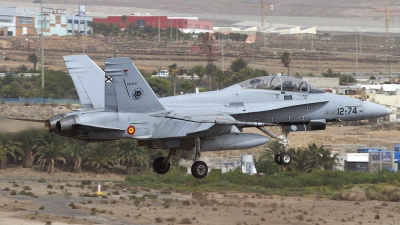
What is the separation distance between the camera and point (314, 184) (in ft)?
246

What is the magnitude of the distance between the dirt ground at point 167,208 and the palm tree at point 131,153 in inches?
237

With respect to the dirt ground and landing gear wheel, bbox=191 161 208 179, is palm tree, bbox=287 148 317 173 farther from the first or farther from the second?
landing gear wheel, bbox=191 161 208 179

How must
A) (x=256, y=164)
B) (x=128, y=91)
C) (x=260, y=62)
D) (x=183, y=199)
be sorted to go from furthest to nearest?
(x=260, y=62), (x=256, y=164), (x=183, y=199), (x=128, y=91)

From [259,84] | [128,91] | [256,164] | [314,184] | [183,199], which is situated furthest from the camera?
[256,164]

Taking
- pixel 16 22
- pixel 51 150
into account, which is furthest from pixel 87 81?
pixel 16 22

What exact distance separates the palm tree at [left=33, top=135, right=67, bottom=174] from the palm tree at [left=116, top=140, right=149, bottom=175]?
18.0 ft

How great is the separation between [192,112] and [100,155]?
48739 millimetres

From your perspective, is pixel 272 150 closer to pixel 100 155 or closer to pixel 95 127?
pixel 100 155

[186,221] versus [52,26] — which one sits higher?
[52,26]

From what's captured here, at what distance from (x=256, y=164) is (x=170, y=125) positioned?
4898cm

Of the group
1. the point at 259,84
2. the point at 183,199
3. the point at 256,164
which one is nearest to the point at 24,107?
the point at 183,199

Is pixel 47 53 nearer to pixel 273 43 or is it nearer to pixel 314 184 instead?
pixel 273 43

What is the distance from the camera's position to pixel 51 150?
79.7 metres

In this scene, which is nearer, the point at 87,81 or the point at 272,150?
the point at 87,81
